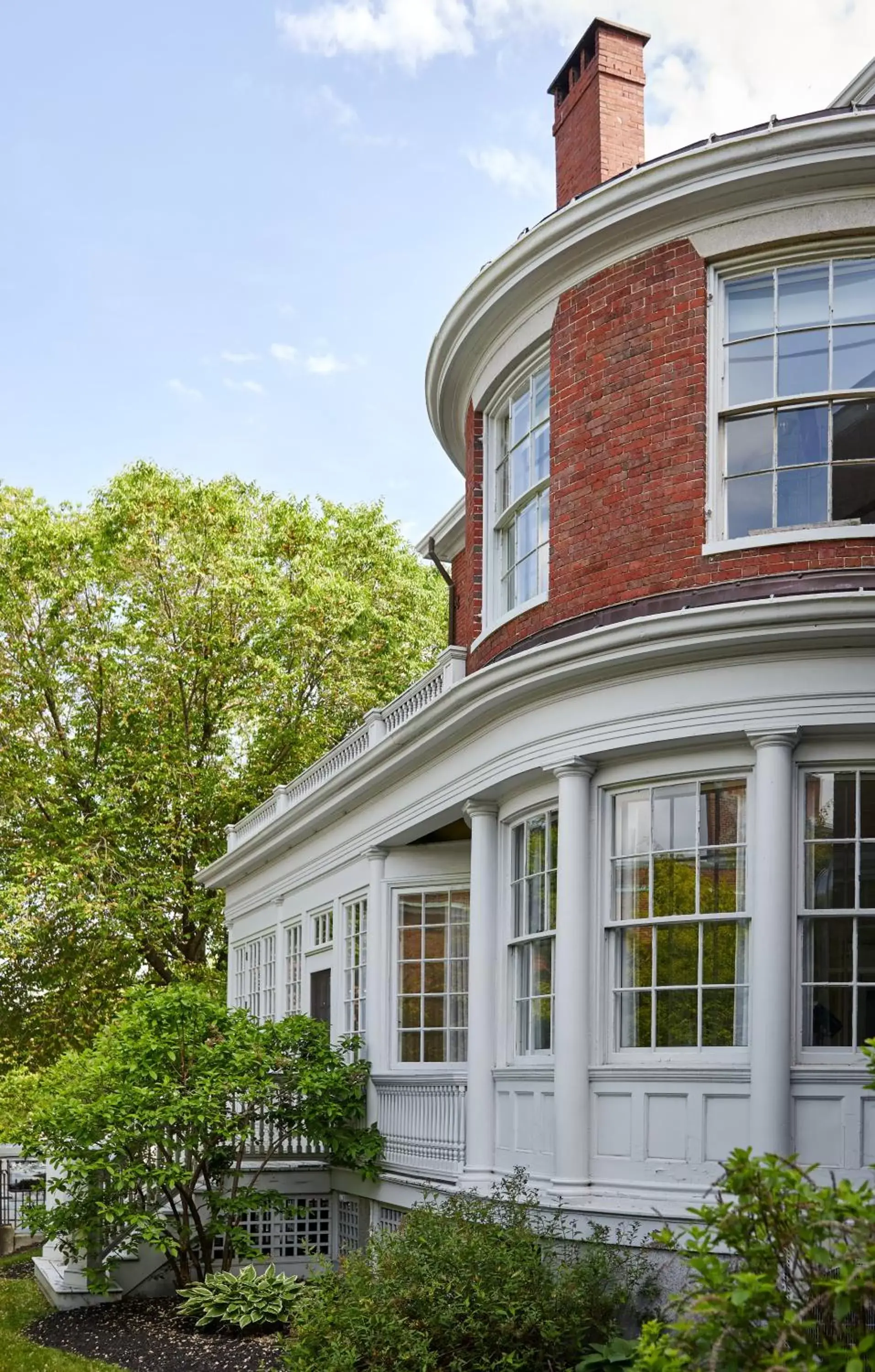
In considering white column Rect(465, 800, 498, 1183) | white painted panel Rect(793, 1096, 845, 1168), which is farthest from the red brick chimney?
white painted panel Rect(793, 1096, 845, 1168)

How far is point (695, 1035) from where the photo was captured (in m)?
11.0

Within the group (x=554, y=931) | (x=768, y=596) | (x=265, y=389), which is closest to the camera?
(x=768, y=596)

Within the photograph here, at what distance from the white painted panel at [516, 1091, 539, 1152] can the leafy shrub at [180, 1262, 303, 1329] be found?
3058 millimetres

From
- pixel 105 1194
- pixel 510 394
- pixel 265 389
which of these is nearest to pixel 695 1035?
pixel 510 394

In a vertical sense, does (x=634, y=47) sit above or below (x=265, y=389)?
below

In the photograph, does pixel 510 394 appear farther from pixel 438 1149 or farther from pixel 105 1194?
A: pixel 105 1194

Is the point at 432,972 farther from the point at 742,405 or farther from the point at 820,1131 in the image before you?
the point at 742,405

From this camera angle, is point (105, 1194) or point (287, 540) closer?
point (105, 1194)

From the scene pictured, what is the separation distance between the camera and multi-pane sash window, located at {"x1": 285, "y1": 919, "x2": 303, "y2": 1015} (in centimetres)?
2147

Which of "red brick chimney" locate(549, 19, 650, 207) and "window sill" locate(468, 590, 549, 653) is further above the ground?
"red brick chimney" locate(549, 19, 650, 207)

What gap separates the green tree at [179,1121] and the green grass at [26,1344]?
785mm

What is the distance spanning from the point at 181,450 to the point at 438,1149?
2393cm

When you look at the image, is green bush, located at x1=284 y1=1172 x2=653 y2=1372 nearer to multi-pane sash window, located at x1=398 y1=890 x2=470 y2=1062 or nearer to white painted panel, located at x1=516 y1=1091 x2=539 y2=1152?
white painted panel, located at x1=516 y1=1091 x2=539 y2=1152

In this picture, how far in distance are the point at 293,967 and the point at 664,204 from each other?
13291 mm
